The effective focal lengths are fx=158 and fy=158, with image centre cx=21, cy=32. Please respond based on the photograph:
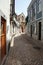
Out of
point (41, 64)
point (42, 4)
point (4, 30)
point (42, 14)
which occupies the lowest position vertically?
point (41, 64)

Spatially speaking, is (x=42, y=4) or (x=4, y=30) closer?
(x=4, y=30)

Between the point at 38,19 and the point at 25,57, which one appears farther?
the point at 38,19

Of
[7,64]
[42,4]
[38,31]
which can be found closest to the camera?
[7,64]

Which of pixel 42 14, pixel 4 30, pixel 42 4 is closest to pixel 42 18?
pixel 42 14

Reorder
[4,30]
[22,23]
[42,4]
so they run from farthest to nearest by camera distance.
Answer: [22,23] < [42,4] < [4,30]

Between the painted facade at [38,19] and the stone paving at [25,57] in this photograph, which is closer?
the stone paving at [25,57]

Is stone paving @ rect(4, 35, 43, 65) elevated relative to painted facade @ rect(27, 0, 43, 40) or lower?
lower

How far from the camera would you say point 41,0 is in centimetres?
1859

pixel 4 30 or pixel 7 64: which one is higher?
pixel 4 30

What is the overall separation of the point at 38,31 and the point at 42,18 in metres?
3.10

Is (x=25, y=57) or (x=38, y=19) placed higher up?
(x=38, y=19)

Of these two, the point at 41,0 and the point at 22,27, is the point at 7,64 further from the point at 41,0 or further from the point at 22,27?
the point at 22,27

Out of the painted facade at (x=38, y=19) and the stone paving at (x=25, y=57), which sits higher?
the painted facade at (x=38, y=19)

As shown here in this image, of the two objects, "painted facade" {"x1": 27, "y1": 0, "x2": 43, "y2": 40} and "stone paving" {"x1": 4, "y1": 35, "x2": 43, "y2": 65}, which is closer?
"stone paving" {"x1": 4, "y1": 35, "x2": 43, "y2": 65}
